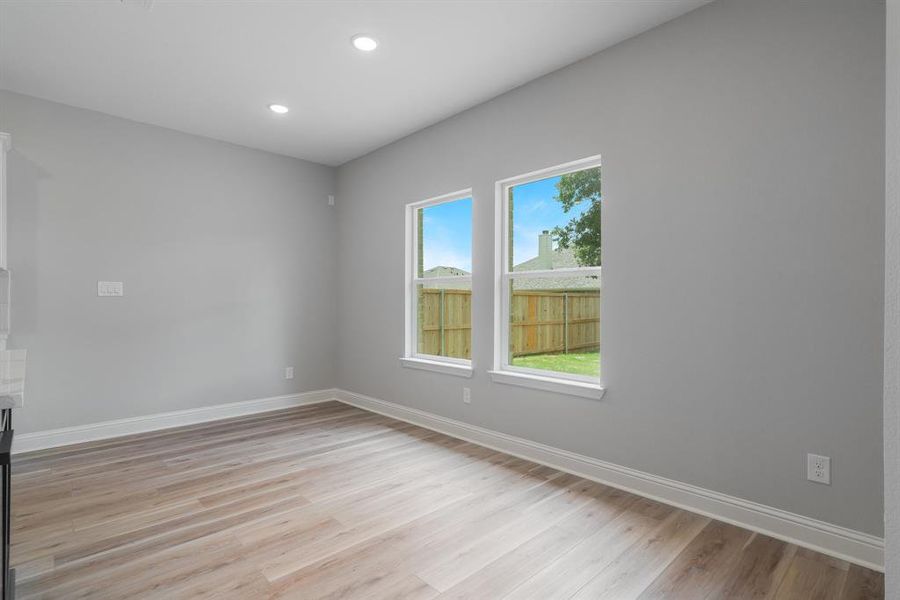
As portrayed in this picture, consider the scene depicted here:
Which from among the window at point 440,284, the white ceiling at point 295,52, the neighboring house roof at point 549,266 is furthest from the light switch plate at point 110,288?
the neighboring house roof at point 549,266

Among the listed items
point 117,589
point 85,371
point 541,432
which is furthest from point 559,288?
point 85,371

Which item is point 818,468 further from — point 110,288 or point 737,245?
point 110,288

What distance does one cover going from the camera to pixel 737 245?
2.33 metres

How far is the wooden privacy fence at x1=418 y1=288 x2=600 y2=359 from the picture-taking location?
10.1 ft

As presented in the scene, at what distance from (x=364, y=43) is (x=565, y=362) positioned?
2.45 meters

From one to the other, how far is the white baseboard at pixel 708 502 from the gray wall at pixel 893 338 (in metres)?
1.35

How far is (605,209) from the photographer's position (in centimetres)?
289

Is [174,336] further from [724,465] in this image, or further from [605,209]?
[724,465]

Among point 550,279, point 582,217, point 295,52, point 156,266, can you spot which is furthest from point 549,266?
point 156,266

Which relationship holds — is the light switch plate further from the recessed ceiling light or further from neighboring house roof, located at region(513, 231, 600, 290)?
neighboring house roof, located at region(513, 231, 600, 290)

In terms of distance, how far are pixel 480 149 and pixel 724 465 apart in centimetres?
271

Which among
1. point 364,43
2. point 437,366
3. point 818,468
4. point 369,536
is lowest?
point 369,536

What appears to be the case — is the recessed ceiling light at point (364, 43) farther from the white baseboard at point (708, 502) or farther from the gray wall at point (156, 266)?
the white baseboard at point (708, 502)

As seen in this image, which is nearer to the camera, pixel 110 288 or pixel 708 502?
pixel 708 502
